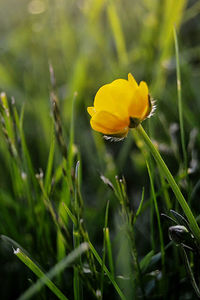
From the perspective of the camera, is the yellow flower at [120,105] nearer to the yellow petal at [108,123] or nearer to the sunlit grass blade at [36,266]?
the yellow petal at [108,123]

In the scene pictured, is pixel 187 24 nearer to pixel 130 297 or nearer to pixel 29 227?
pixel 29 227

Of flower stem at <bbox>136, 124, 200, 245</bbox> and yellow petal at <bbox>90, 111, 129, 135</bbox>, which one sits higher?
yellow petal at <bbox>90, 111, 129, 135</bbox>

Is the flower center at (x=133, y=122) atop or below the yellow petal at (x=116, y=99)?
below

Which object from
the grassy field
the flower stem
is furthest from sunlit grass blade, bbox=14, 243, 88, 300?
the flower stem

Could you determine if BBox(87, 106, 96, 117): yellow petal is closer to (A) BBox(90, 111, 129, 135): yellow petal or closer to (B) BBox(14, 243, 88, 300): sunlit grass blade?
(A) BBox(90, 111, 129, 135): yellow petal

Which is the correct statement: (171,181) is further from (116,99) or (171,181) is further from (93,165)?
(93,165)

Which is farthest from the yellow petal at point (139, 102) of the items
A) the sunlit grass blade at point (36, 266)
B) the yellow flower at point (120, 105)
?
the sunlit grass blade at point (36, 266)
